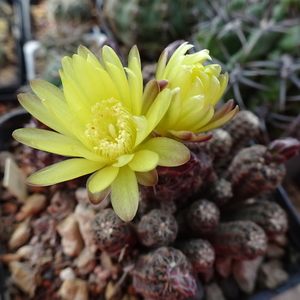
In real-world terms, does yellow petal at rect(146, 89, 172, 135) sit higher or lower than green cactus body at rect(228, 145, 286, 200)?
higher

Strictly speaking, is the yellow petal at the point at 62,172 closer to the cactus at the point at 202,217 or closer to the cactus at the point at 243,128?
the cactus at the point at 202,217

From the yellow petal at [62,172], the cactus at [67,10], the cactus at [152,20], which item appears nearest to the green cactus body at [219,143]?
the yellow petal at [62,172]

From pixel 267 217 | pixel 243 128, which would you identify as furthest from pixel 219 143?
pixel 267 217

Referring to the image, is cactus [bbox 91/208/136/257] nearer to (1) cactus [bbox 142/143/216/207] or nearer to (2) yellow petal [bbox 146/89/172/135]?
(1) cactus [bbox 142/143/216/207]

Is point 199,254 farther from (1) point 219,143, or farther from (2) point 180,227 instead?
(1) point 219,143

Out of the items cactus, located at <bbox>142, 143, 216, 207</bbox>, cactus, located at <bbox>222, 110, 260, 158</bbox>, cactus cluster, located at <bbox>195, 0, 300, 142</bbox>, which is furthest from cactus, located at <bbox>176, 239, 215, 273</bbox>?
cactus cluster, located at <bbox>195, 0, 300, 142</bbox>

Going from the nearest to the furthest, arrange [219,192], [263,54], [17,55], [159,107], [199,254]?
[159,107], [199,254], [219,192], [263,54], [17,55]
